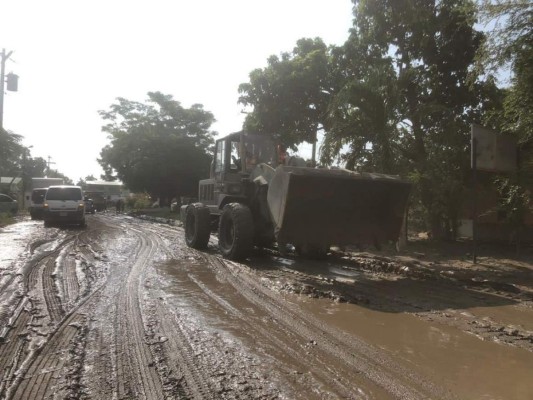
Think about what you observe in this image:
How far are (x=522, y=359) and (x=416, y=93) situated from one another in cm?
1006

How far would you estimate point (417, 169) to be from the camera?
485 inches

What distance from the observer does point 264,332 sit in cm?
541

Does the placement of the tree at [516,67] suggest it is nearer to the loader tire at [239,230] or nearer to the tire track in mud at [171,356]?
the loader tire at [239,230]

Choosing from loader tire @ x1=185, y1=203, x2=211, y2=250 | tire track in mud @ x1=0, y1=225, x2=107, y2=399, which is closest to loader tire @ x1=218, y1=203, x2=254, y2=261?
loader tire @ x1=185, y1=203, x2=211, y2=250

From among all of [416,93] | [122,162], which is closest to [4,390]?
[416,93]

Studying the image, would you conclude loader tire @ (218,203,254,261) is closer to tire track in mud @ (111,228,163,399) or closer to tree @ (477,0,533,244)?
tire track in mud @ (111,228,163,399)

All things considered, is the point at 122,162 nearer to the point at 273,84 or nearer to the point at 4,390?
the point at 273,84

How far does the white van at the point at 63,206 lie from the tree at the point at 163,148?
649 inches

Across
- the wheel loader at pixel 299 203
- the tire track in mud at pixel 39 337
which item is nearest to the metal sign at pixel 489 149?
the wheel loader at pixel 299 203

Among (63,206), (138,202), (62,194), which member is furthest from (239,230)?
(138,202)

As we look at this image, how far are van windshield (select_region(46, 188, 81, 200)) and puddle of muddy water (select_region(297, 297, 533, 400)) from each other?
703 inches

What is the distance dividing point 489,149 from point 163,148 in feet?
104

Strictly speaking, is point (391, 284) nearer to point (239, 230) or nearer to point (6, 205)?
point (239, 230)

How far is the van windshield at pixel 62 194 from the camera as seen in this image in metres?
21.3
